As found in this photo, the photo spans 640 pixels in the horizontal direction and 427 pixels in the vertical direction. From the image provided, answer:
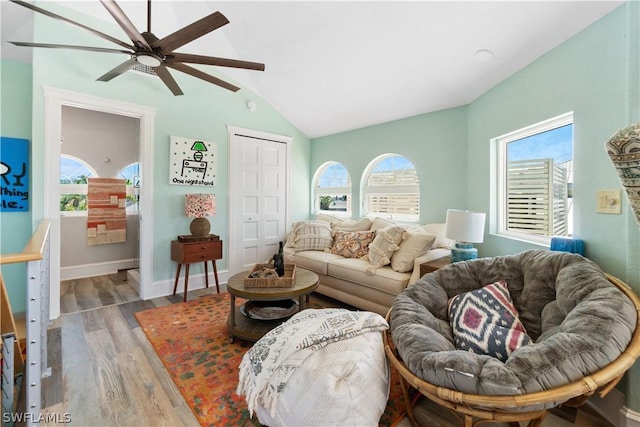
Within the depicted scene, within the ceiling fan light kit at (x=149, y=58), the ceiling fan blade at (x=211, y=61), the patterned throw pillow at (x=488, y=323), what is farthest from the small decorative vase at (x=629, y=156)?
the ceiling fan light kit at (x=149, y=58)

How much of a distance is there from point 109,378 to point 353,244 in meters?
2.49

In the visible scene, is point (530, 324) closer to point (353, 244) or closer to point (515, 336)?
point (515, 336)

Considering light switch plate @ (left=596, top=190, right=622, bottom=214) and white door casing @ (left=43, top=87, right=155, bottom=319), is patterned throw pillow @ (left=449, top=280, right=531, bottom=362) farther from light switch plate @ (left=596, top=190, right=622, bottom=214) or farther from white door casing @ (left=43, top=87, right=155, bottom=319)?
white door casing @ (left=43, top=87, right=155, bottom=319)

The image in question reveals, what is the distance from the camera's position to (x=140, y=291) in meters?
3.39

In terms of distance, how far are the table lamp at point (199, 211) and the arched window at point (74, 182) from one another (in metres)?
2.21

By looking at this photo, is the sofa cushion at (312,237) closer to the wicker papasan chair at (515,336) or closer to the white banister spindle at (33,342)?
the wicker papasan chair at (515,336)

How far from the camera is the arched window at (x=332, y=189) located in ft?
15.7

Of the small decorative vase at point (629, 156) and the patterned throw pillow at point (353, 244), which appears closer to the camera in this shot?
the small decorative vase at point (629, 156)

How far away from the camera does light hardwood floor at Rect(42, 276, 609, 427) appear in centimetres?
156

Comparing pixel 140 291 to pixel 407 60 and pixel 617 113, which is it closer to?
pixel 407 60

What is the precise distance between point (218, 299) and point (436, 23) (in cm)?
354

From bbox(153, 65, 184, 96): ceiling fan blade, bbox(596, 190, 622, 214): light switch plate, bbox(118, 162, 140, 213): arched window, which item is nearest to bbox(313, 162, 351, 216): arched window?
bbox(153, 65, 184, 96): ceiling fan blade

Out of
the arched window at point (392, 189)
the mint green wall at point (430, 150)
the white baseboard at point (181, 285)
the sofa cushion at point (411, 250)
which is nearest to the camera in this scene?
the sofa cushion at point (411, 250)

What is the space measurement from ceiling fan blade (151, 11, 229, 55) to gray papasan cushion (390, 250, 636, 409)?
205 cm
